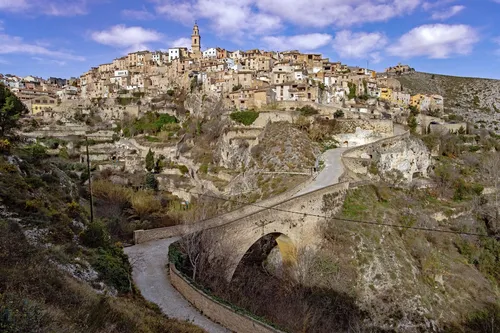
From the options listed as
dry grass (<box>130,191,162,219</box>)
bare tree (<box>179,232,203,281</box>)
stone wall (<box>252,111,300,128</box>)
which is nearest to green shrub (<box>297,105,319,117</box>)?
stone wall (<box>252,111,300,128</box>)

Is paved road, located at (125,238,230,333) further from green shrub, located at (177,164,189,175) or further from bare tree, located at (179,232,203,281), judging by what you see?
green shrub, located at (177,164,189,175)

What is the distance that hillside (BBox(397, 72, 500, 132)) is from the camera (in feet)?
229

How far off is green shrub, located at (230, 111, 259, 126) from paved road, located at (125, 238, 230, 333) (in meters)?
22.0

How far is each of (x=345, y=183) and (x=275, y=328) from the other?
13944mm

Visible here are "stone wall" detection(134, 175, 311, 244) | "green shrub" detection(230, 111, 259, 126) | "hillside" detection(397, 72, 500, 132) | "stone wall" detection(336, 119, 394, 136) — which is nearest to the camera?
"stone wall" detection(134, 175, 311, 244)

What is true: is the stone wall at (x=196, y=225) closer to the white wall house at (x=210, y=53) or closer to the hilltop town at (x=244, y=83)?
the hilltop town at (x=244, y=83)

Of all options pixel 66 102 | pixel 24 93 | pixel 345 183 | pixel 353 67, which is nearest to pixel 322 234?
pixel 345 183

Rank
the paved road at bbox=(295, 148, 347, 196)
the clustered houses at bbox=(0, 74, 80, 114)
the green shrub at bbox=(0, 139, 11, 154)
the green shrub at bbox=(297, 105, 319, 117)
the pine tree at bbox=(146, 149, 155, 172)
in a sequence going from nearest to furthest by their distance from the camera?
the green shrub at bbox=(0, 139, 11, 154)
the paved road at bbox=(295, 148, 347, 196)
the green shrub at bbox=(297, 105, 319, 117)
the pine tree at bbox=(146, 149, 155, 172)
the clustered houses at bbox=(0, 74, 80, 114)

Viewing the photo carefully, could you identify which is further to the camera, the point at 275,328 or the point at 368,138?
the point at 368,138

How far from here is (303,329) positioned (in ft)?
43.3

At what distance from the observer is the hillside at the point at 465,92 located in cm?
6969

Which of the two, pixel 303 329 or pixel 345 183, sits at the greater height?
pixel 345 183

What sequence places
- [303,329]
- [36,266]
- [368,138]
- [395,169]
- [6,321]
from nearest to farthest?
[6,321]
[36,266]
[303,329]
[395,169]
[368,138]

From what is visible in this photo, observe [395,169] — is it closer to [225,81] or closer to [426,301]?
[426,301]
